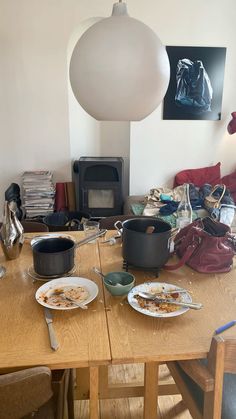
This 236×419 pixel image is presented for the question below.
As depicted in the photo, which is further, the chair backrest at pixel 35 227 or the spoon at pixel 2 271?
the chair backrest at pixel 35 227

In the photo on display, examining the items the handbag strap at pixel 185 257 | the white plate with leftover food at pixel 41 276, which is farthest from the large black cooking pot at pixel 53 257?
the handbag strap at pixel 185 257

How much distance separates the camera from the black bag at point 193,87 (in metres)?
3.52

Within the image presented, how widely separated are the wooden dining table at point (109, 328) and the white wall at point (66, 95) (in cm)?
245

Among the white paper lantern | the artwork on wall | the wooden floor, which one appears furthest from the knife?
the artwork on wall

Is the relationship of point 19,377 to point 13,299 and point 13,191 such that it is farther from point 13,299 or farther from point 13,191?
point 13,191

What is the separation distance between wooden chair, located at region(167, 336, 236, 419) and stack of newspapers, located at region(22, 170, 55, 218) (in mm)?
2637

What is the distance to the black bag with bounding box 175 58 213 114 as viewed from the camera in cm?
352

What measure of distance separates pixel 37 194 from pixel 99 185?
0.62m

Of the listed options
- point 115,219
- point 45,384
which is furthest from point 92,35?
point 115,219

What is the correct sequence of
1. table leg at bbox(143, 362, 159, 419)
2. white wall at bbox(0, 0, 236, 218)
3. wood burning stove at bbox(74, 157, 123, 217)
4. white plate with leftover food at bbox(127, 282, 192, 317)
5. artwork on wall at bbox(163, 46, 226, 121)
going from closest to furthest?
white plate with leftover food at bbox(127, 282, 192, 317) < table leg at bbox(143, 362, 159, 419) < white wall at bbox(0, 0, 236, 218) < artwork on wall at bbox(163, 46, 226, 121) < wood burning stove at bbox(74, 157, 123, 217)

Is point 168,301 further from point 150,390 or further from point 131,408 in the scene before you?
point 131,408

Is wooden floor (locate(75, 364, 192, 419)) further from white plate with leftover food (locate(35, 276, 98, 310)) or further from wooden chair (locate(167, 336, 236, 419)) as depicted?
white plate with leftover food (locate(35, 276, 98, 310))

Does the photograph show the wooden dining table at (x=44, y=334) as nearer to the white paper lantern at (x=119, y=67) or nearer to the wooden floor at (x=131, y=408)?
the white paper lantern at (x=119, y=67)

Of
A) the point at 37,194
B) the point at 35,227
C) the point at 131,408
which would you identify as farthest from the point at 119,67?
the point at 37,194
